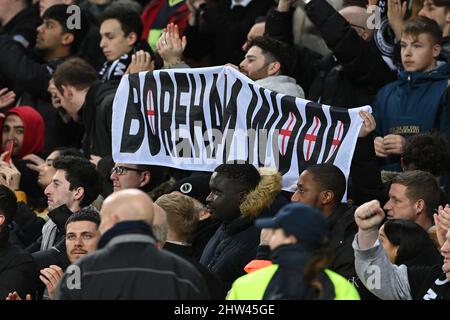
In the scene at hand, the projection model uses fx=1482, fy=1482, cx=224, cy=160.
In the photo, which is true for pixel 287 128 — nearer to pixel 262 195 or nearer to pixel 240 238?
pixel 262 195

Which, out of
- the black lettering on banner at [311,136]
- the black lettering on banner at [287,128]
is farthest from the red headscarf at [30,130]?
the black lettering on banner at [311,136]

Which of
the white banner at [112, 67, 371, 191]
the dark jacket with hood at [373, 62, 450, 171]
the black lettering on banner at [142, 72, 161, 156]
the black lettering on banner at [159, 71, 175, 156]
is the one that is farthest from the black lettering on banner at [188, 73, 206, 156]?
the dark jacket with hood at [373, 62, 450, 171]

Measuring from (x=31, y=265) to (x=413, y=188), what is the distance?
8.89 feet

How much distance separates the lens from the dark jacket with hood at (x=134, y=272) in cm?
747

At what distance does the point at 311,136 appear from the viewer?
36.5 feet

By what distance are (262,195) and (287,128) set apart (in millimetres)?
985

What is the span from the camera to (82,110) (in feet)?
43.3

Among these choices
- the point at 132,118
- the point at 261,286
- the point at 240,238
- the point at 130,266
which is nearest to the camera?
the point at 261,286

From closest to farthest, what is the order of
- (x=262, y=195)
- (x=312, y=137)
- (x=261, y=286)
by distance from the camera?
1. (x=261, y=286)
2. (x=262, y=195)
3. (x=312, y=137)

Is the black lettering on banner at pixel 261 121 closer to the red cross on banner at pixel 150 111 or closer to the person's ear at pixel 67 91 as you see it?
the red cross on banner at pixel 150 111

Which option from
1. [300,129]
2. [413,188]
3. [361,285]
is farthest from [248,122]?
[361,285]

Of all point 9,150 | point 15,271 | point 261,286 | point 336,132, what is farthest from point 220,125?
point 261,286

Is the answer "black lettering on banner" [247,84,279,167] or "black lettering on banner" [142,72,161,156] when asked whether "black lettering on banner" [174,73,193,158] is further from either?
"black lettering on banner" [247,84,279,167]

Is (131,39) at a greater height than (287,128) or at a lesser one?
greater
